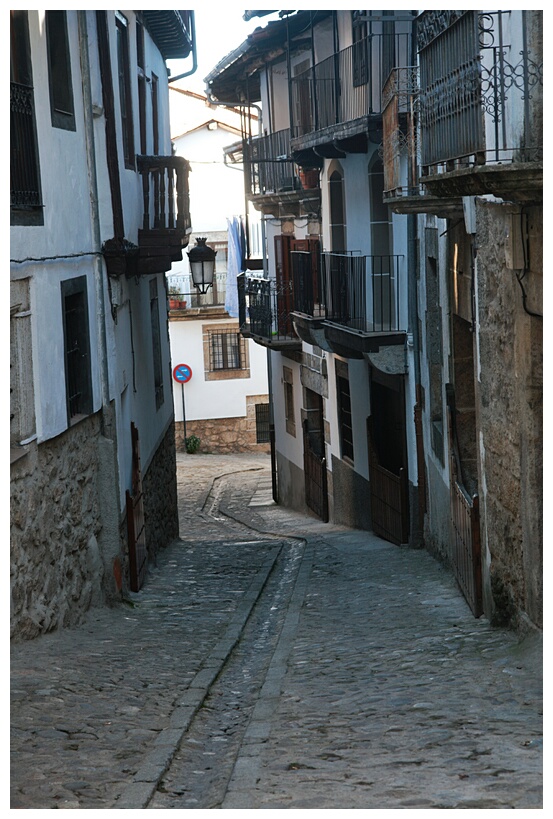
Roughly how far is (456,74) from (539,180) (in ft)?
5.65

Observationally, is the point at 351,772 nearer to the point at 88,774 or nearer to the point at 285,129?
the point at 88,774

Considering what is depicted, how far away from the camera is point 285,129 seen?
22.2 metres

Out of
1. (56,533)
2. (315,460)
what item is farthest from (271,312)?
(56,533)

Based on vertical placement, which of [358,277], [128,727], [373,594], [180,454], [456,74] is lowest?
[180,454]

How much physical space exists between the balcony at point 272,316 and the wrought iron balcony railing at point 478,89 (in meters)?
12.8

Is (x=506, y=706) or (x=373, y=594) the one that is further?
(x=373, y=594)

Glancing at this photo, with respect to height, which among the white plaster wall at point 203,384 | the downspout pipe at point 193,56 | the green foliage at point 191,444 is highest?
the downspout pipe at point 193,56

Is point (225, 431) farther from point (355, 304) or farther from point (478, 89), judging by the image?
point (478, 89)

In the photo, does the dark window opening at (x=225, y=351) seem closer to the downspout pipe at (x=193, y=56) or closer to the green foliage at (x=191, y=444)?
the green foliage at (x=191, y=444)

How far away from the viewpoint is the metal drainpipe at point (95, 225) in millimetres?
10641

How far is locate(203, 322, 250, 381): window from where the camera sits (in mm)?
37938

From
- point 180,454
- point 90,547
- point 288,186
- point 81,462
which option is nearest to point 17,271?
point 81,462

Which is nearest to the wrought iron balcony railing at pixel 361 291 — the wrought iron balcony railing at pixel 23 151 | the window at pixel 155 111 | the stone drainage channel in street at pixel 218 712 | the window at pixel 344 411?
the window at pixel 344 411

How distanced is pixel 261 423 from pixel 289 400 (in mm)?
14304
